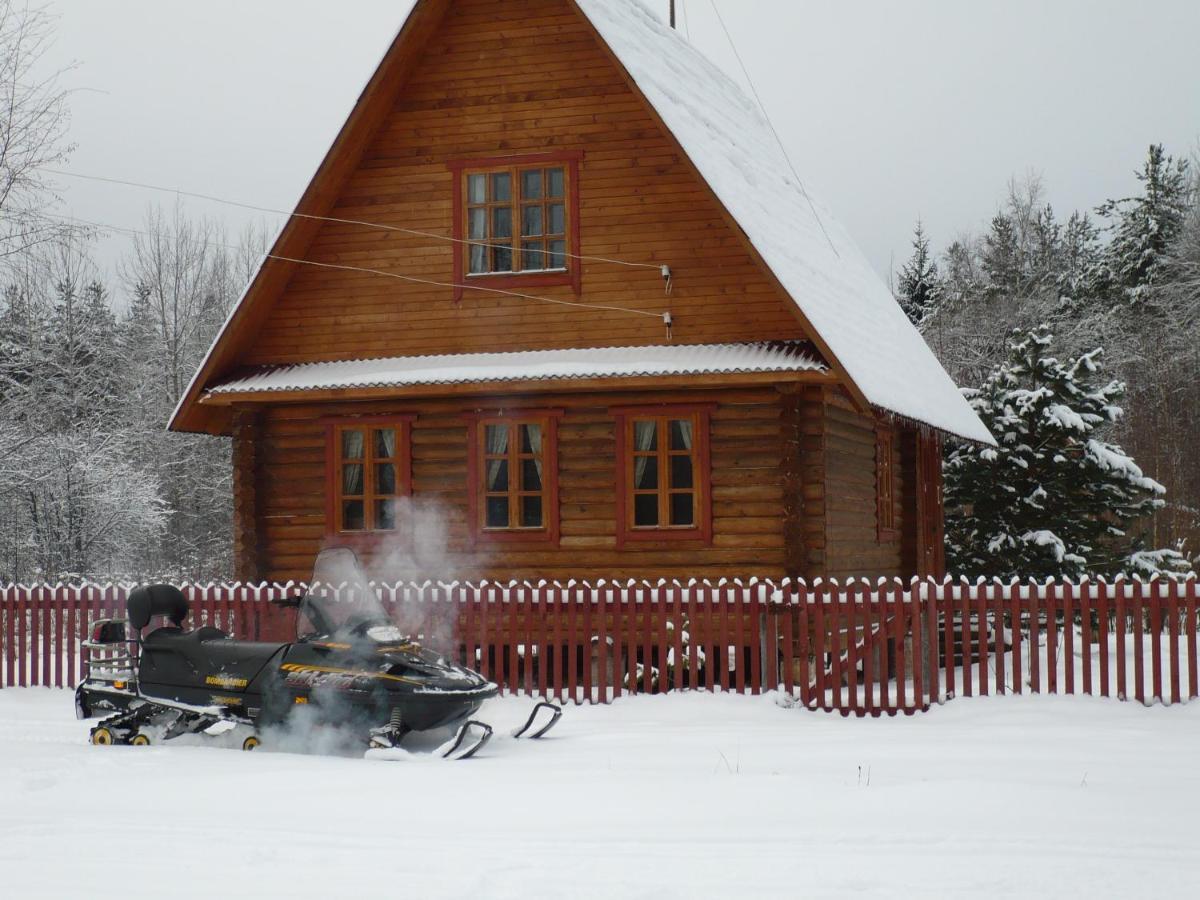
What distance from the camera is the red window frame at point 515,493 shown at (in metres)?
17.0

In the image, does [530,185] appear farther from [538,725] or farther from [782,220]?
[538,725]

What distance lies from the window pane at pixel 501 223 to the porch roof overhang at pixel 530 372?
1.66m

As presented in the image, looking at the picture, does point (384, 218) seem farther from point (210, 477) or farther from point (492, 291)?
point (210, 477)

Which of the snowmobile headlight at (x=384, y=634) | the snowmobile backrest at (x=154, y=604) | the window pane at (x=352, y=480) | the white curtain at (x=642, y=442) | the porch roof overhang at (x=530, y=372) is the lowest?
the snowmobile headlight at (x=384, y=634)

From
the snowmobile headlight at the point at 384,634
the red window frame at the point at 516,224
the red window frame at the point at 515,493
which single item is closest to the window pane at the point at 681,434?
the red window frame at the point at 515,493

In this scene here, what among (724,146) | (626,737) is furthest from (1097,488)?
(626,737)

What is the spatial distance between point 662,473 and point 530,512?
1.88 m

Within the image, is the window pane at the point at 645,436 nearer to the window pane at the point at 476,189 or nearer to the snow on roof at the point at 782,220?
the snow on roof at the point at 782,220

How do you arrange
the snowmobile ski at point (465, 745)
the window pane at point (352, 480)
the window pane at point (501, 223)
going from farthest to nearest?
the window pane at point (352, 480) → the window pane at point (501, 223) → the snowmobile ski at point (465, 745)

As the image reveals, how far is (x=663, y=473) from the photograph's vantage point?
54.6ft

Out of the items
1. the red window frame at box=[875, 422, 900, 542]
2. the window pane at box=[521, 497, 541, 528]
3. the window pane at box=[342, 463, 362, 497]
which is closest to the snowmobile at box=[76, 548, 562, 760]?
the window pane at box=[521, 497, 541, 528]

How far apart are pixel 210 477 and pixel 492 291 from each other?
76.7ft

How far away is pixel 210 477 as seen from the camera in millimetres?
38344

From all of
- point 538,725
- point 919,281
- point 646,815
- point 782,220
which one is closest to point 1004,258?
point 919,281
